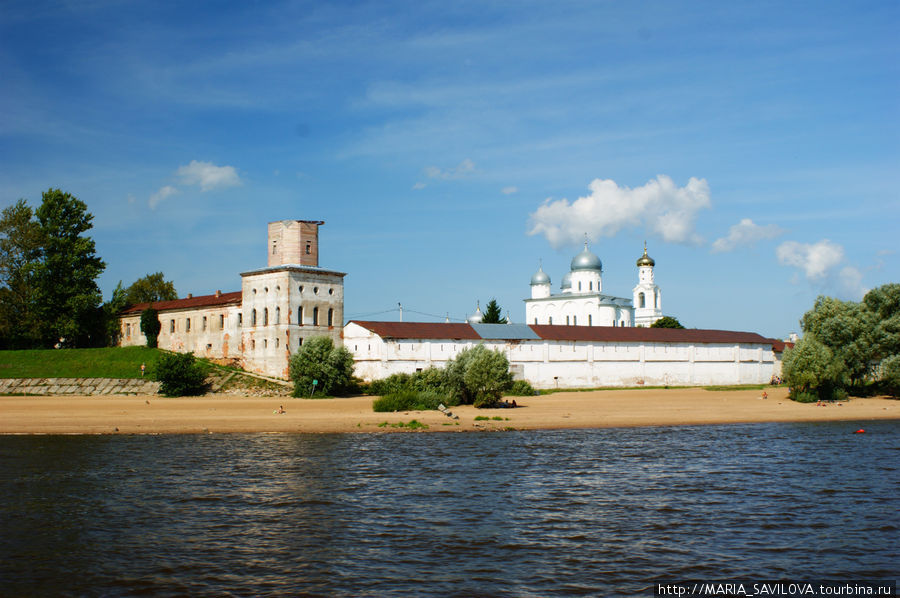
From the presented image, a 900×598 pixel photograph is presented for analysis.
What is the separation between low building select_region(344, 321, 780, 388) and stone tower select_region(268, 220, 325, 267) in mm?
6160

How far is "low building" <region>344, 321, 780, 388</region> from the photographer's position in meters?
54.8

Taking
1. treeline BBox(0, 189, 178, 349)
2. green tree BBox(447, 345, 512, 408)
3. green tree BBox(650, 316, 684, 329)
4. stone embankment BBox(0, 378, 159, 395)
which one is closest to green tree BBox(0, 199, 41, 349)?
treeline BBox(0, 189, 178, 349)

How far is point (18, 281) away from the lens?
60.8 m

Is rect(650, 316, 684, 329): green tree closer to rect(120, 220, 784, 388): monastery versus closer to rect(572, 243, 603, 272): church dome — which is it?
rect(572, 243, 603, 272): church dome

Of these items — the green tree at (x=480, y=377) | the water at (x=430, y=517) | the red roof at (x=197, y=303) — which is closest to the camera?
the water at (x=430, y=517)

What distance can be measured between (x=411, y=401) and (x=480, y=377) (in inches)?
157

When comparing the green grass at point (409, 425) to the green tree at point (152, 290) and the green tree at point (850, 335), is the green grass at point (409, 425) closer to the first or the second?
the green tree at point (850, 335)

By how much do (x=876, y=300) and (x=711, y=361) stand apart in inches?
600

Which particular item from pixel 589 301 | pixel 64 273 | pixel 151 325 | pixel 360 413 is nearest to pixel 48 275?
pixel 64 273

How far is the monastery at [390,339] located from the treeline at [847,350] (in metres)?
11.5

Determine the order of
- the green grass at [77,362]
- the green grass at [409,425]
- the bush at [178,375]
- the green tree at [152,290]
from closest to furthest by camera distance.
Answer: the green grass at [409,425], the bush at [178,375], the green grass at [77,362], the green tree at [152,290]

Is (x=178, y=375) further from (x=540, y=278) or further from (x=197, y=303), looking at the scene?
(x=540, y=278)

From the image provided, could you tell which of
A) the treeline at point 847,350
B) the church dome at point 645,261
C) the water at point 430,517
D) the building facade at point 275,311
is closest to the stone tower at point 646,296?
the church dome at point 645,261

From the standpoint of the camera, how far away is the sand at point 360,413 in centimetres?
3288
